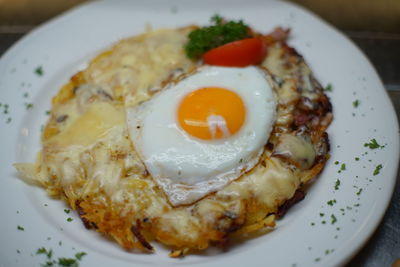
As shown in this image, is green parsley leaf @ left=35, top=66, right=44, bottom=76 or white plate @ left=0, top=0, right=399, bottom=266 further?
green parsley leaf @ left=35, top=66, right=44, bottom=76

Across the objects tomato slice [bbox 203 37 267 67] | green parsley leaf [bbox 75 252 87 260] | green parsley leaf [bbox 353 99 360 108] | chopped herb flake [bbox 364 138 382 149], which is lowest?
green parsley leaf [bbox 75 252 87 260]

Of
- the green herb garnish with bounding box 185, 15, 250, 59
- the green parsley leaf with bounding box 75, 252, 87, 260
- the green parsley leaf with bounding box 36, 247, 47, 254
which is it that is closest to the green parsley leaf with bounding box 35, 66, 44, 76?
the green herb garnish with bounding box 185, 15, 250, 59

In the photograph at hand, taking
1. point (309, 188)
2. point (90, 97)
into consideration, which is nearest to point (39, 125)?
point (90, 97)

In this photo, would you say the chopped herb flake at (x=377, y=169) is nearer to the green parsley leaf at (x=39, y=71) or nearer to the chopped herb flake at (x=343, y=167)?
the chopped herb flake at (x=343, y=167)

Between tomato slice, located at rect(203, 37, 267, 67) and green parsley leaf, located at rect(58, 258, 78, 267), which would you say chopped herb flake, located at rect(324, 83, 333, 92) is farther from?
green parsley leaf, located at rect(58, 258, 78, 267)

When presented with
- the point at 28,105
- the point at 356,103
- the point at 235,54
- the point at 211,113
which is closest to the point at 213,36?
the point at 235,54

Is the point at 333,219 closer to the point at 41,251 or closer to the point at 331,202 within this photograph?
the point at 331,202

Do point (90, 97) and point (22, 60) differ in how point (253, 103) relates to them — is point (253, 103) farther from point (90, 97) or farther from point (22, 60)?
point (22, 60)
